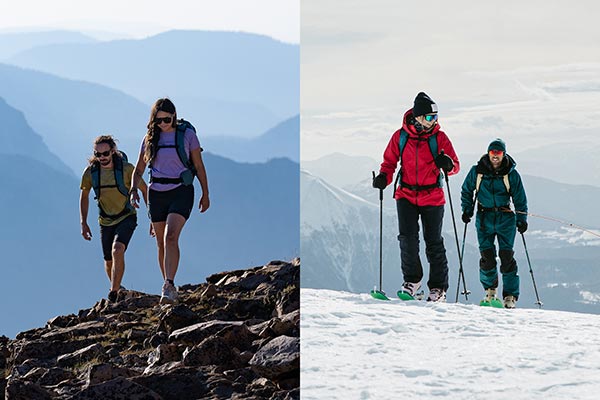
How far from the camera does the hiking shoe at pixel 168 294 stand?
10844 mm

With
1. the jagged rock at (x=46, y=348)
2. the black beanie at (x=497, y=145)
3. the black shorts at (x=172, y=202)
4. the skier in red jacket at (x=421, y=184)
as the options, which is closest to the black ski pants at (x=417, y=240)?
the skier in red jacket at (x=421, y=184)

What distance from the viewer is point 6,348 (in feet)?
34.3

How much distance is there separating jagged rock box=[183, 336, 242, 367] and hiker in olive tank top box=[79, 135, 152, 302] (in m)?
3.63

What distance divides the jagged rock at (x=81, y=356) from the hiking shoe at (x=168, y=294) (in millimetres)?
1620

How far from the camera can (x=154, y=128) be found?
34.8ft

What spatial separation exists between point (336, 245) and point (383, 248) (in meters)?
44.7

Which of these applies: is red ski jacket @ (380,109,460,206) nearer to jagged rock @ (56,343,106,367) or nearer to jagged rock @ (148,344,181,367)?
jagged rock @ (148,344,181,367)

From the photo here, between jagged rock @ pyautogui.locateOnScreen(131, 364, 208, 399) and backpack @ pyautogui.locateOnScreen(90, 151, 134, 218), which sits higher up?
backpack @ pyautogui.locateOnScreen(90, 151, 134, 218)

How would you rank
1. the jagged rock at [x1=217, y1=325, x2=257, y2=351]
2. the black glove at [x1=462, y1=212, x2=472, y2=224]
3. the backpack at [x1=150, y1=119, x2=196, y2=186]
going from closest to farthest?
the jagged rock at [x1=217, y1=325, x2=257, y2=351]
the backpack at [x1=150, y1=119, x2=196, y2=186]
the black glove at [x1=462, y1=212, x2=472, y2=224]

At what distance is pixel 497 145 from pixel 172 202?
315cm

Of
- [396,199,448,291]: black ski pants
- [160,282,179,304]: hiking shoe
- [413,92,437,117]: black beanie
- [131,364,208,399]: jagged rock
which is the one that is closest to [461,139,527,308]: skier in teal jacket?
[396,199,448,291]: black ski pants

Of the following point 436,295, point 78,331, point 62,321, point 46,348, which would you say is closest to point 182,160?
point 78,331

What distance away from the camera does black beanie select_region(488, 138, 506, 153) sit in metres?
11.1

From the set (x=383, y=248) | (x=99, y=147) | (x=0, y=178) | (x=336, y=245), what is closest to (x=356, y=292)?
(x=383, y=248)
